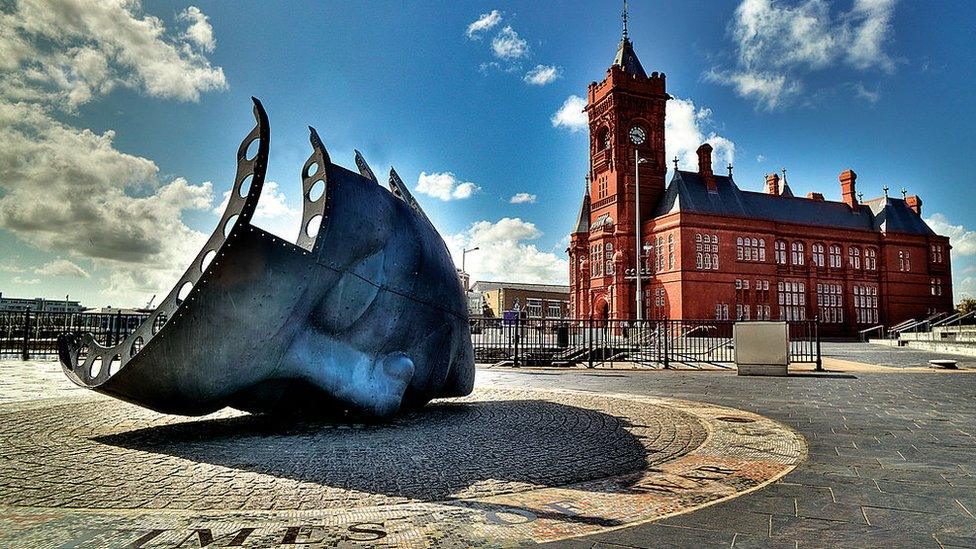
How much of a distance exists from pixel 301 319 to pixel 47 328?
22.6 metres

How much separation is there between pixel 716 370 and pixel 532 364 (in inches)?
252

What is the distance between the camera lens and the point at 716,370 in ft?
57.8

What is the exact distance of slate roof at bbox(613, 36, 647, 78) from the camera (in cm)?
5488

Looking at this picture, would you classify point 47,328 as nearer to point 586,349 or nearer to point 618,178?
point 586,349

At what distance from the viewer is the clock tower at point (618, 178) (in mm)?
50812

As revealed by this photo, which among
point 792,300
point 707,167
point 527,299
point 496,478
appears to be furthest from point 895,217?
point 496,478

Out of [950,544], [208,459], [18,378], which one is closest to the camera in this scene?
[950,544]

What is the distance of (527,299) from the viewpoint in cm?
10738

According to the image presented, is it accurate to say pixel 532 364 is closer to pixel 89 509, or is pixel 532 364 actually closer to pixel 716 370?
pixel 716 370

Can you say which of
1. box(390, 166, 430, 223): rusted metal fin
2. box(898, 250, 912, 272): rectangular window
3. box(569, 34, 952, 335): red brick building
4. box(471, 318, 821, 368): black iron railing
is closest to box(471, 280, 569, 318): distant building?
box(569, 34, 952, 335): red brick building

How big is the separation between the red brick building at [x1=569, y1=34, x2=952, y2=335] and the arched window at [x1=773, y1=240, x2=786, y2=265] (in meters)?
0.14

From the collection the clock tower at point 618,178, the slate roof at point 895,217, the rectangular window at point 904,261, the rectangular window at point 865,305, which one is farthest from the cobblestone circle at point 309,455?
the slate roof at point 895,217

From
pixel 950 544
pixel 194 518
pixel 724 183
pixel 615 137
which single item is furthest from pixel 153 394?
pixel 724 183

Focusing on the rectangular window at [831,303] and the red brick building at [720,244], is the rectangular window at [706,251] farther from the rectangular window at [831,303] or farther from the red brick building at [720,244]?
the rectangular window at [831,303]
